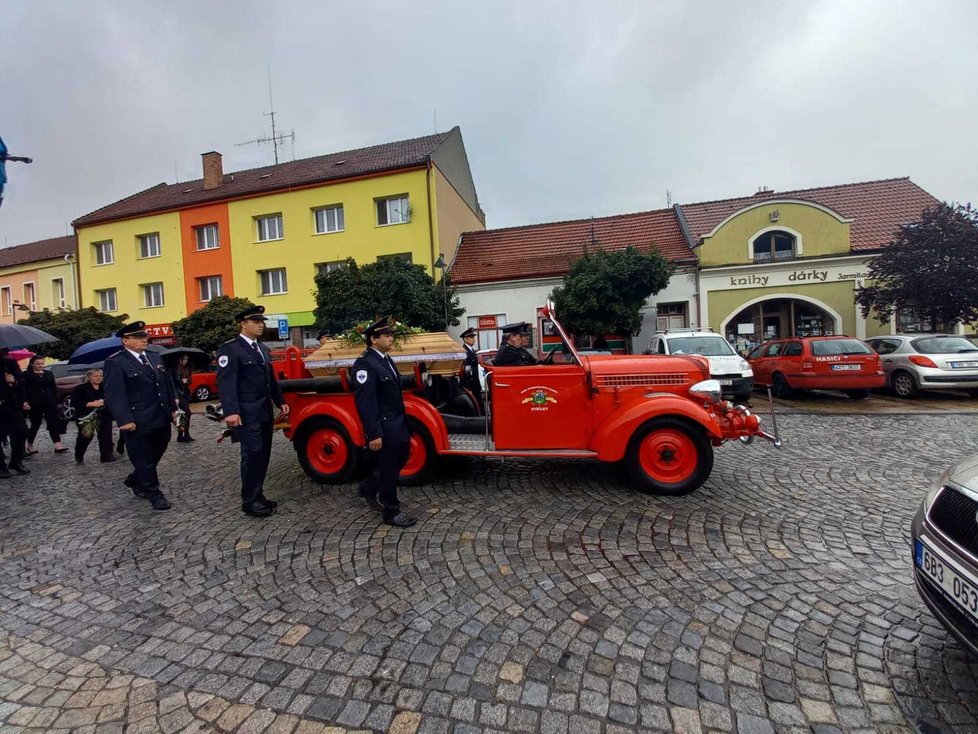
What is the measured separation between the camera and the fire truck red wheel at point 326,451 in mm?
5285

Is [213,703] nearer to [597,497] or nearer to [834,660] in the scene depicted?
[834,660]

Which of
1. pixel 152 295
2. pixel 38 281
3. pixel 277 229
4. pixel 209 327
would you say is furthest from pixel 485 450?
pixel 38 281

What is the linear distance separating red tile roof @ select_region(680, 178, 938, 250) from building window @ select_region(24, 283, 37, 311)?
35.8 meters

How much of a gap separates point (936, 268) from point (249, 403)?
Answer: 16657 millimetres

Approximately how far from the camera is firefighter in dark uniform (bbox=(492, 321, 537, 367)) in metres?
5.34

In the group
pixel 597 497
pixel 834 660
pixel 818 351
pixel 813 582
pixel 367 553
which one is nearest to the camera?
pixel 834 660

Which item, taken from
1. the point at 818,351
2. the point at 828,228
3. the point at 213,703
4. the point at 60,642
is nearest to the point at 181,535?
the point at 60,642

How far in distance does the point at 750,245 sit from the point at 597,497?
1633 centimetres

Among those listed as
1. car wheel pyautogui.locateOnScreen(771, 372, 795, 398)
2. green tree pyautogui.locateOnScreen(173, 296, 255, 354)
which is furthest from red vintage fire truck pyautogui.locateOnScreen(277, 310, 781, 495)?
green tree pyautogui.locateOnScreen(173, 296, 255, 354)

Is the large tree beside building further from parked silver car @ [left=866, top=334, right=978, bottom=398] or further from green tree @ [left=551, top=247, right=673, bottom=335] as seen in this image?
green tree @ [left=551, top=247, right=673, bottom=335]

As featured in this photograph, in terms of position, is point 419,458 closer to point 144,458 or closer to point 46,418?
point 144,458

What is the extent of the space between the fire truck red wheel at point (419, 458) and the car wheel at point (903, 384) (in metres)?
10.8

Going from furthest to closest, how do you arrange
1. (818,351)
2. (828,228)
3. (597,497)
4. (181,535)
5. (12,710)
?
(828,228) → (818,351) → (597,497) → (181,535) → (12,710)

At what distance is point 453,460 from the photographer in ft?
19.5
